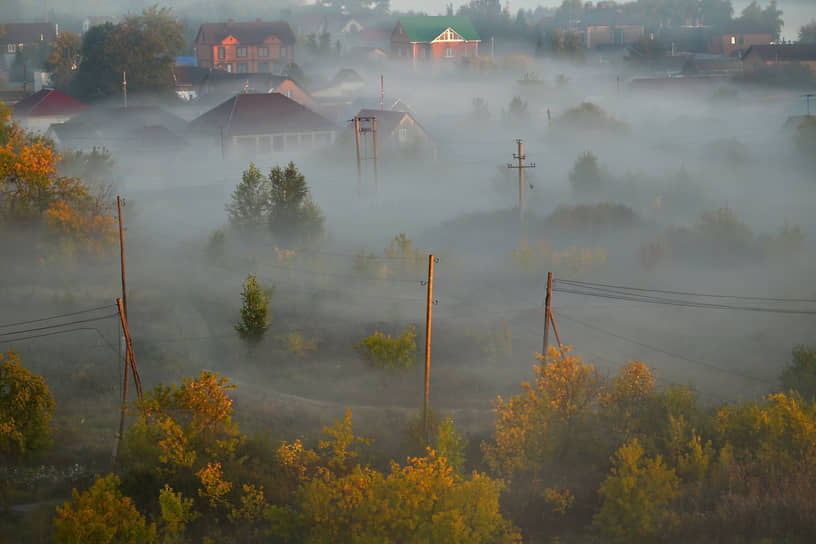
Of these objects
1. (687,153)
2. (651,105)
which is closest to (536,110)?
(651,105)

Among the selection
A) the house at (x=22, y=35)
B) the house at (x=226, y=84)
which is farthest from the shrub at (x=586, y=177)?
the house at (x=22, y=35)

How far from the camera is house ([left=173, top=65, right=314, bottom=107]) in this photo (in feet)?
261

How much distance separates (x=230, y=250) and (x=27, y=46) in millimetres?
101693

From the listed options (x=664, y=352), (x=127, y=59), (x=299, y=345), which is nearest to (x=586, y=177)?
(x=664, y=352)

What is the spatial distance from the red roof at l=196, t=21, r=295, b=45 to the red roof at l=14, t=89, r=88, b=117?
139ft

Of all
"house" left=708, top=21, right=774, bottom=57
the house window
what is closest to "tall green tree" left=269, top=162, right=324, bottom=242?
the house window

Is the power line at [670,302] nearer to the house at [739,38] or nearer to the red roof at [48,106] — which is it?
the red roof at [48,106]

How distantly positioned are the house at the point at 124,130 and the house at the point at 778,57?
66.5m

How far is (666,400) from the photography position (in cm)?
1858

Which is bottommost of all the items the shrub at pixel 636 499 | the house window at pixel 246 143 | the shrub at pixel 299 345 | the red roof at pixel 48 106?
the shrub at pixel 636 499

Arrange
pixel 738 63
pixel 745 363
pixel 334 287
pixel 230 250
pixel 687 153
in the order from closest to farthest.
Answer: pixel 745 363 < pixel 334 287 < pixel 230 250 < pixel 687 153 < pixel 738 63

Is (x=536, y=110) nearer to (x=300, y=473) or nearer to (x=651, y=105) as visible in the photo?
(x=651, y=105)

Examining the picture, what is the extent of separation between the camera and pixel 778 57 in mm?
93500

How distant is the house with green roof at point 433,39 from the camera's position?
111062 millimetres
